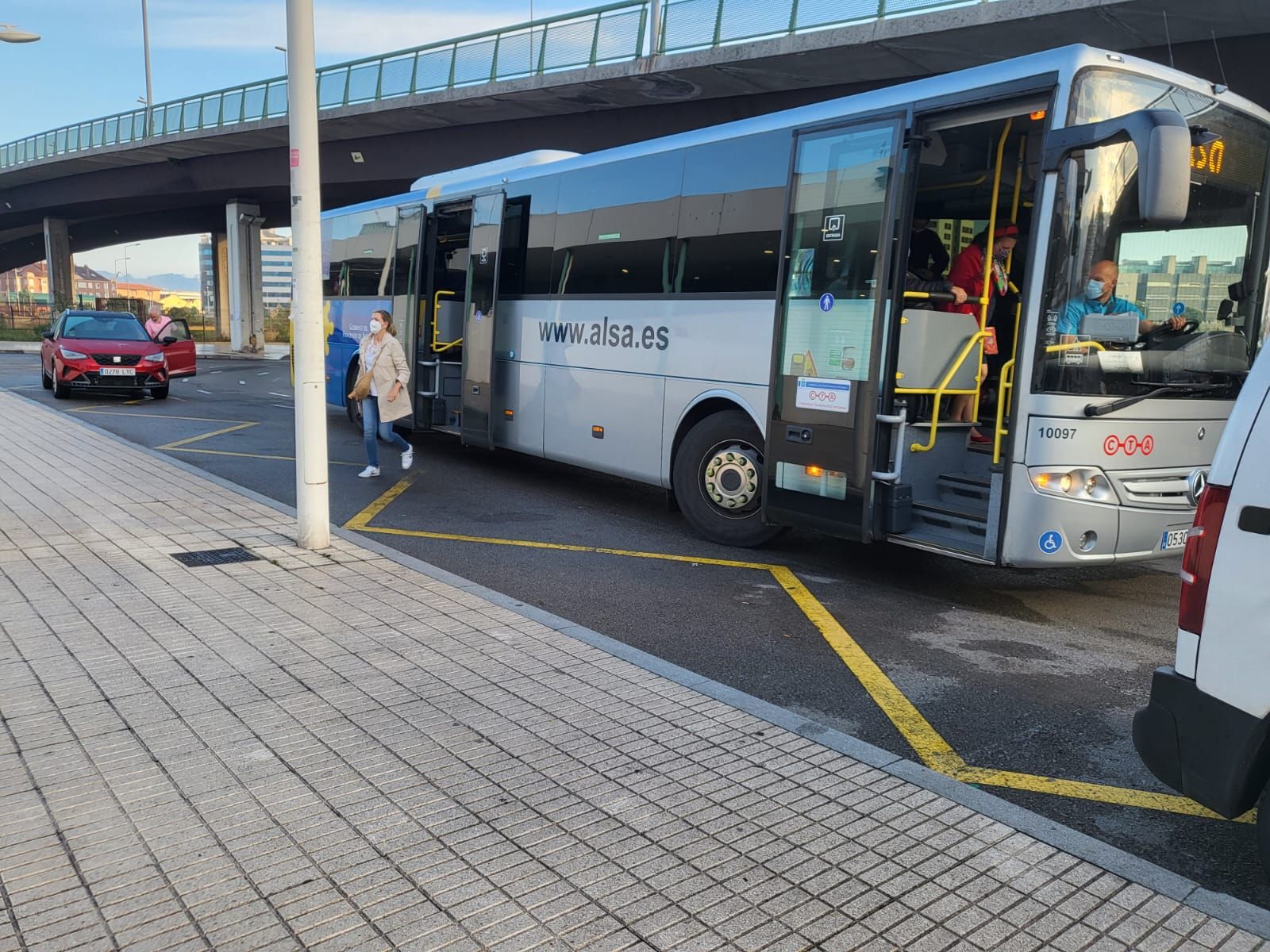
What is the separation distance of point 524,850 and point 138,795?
4.59 feet

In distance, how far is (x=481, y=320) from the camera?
10.9m

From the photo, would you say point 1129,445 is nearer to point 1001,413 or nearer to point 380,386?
point 1001,413

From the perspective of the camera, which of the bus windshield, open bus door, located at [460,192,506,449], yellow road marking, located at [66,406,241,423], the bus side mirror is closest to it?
the bus side mirror

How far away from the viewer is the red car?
59.4 feet

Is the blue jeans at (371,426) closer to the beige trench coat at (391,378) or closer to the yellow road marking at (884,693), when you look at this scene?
the beige trench coat at (391,378)

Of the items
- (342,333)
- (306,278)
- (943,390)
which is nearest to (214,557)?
(306,278)

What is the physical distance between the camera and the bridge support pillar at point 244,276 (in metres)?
42.6

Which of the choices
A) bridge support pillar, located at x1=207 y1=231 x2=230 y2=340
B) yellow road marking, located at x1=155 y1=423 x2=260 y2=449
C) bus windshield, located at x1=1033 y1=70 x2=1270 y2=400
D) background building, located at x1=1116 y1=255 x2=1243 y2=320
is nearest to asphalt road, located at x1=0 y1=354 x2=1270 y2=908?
bus windshield, located at x1=1033 y1=70 x2=1270 y2=400

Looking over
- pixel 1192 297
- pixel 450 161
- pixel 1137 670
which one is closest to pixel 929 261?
pixel 1192 297

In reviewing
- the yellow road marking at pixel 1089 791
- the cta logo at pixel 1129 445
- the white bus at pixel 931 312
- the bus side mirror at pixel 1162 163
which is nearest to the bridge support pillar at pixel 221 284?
the white bus at pixel 931 312

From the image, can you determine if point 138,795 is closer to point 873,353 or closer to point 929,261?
point 873,353

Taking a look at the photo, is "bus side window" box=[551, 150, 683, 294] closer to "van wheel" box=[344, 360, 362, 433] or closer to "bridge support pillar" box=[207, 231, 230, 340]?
"van wheel" box=[344, 360, 362, 433]

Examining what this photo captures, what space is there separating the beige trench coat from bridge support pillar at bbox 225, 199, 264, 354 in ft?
114

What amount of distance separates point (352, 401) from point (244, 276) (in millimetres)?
33441
